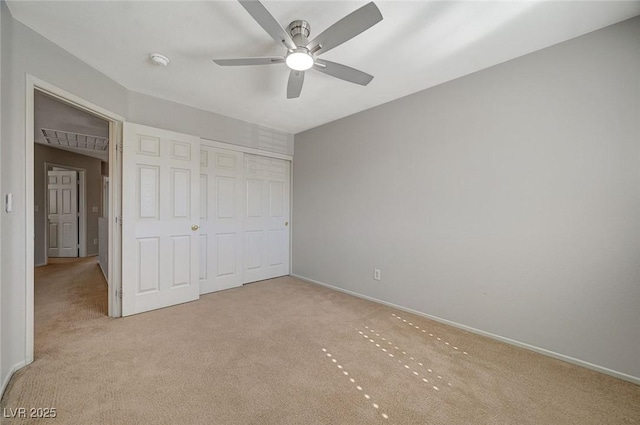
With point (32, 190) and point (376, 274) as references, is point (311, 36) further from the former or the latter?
point (376, 274)

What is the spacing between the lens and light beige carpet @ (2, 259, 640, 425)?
149 centimetres

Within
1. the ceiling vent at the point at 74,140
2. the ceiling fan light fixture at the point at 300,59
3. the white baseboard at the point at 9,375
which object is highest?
the ceiling vent at the point at 74,140

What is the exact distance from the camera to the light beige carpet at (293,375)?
4.89 ft

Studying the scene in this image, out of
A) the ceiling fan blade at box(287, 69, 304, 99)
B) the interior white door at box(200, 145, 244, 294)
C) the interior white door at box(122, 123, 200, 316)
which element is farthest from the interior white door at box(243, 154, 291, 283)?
the ceiling fan blade at box(287, 69, 304, 99)

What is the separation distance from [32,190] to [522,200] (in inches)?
154

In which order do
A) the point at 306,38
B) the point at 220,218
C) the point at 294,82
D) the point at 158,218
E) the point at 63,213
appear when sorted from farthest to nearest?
the point at 63,213, the point at 220,218, the point at 158,218, the point at 294,82, the point at 306,38

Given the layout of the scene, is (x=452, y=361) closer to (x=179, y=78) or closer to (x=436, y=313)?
(x=436, y=313)

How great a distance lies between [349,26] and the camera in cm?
152

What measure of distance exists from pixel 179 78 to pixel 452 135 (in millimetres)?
2830

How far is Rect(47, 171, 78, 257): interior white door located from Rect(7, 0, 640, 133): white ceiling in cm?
508

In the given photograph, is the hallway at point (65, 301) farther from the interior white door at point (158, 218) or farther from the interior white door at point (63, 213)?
the interior white door at point (63, 213)

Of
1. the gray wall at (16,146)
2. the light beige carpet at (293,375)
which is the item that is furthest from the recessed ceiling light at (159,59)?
the light beige carpet at (293,375)

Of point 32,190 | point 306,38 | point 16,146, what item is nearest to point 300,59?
point 306,38

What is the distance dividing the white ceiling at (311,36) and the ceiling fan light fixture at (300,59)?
0.25 m
